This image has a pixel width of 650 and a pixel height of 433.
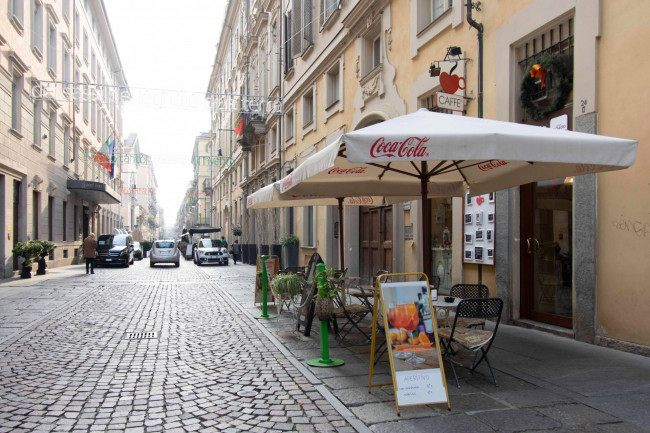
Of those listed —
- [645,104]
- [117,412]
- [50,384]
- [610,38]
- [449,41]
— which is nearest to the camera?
[117,412]

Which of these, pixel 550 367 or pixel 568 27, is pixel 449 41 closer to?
pixel 568 27

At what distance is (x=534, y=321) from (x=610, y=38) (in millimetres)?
4049

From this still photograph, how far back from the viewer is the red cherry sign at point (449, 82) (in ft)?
30.3

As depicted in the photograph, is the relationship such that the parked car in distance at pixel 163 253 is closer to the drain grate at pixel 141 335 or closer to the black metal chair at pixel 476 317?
the drain grate at pixel 141 335

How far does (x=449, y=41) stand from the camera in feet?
33.2

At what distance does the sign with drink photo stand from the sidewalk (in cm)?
17

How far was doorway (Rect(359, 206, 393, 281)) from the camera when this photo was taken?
541 inches

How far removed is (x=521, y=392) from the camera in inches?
186

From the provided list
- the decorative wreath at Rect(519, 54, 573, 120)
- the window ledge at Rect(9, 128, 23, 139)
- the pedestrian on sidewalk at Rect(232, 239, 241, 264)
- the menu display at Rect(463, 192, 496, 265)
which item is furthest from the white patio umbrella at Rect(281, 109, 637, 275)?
the pedestrian on sidewalk at Rect(232, 239, 241, 264)

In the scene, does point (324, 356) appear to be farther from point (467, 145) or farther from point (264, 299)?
point (264, 299)

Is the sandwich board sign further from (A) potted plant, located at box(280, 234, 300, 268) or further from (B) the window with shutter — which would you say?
(B) the window with shutter

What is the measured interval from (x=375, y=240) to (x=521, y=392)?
999cm

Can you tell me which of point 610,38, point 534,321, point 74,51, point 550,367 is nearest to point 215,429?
point 550,367

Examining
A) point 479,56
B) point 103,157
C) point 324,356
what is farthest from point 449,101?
point 103,157
